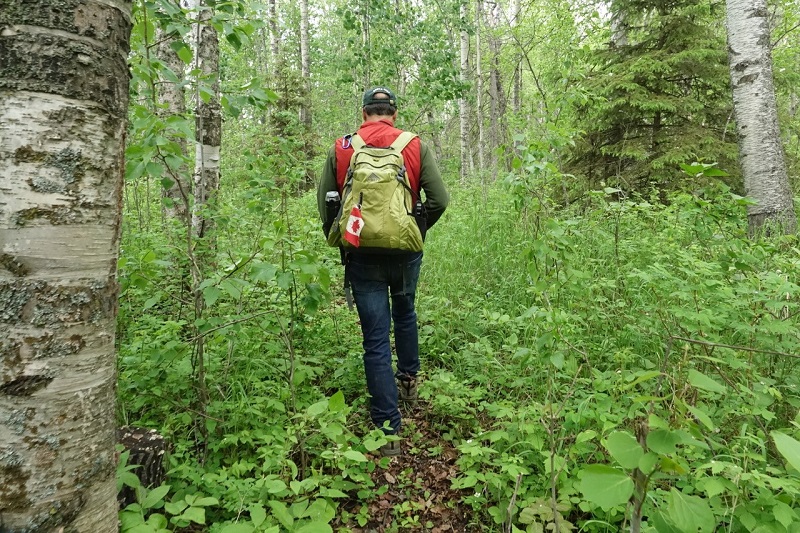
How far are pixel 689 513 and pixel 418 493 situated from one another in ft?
5.97

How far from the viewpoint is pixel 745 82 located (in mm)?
4469

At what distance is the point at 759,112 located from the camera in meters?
4.42

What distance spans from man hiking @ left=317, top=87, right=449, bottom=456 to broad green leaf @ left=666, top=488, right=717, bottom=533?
72.2 inches

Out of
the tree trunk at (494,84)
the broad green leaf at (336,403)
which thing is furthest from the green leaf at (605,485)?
the tree trunk at (494,84)

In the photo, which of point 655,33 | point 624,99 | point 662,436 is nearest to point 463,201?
point 624,99

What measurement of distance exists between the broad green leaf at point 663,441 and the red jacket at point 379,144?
215 centimetres

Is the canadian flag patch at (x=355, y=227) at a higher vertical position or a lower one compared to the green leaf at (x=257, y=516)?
higher

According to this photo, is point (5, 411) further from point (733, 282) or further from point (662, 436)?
point (733, 282)

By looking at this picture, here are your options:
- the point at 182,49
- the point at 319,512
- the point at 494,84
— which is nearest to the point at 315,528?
the point at 319,512

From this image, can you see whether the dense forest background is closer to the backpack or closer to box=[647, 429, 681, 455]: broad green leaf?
box=[647, 429, 681, 455]: broad green leaf

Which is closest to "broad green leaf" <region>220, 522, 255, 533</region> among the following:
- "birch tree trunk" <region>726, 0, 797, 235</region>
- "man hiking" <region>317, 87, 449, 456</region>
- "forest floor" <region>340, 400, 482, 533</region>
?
"forest floor" <region>340, 400, 482, 533</region>

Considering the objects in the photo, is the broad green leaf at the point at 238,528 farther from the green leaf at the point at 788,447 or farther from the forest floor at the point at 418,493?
the green leaf at the point at 788,447

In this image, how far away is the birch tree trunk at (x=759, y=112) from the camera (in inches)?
173

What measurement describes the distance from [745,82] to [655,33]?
2.72 meters
